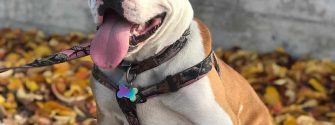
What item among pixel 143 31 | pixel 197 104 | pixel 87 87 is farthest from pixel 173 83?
pixel 87 87

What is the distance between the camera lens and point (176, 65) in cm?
293

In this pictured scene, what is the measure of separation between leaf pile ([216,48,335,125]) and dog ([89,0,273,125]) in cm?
138

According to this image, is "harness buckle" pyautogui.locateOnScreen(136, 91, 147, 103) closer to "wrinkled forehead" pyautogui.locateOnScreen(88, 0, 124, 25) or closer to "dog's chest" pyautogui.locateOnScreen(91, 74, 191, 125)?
"dog's chest" pyautogui.locateOnScreen(91, 74, 191, 125)

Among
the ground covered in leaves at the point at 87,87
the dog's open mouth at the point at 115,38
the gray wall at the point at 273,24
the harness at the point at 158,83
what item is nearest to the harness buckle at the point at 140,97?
the harness at the point at 158,83

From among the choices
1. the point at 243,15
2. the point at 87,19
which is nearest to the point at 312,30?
the point at 243,15

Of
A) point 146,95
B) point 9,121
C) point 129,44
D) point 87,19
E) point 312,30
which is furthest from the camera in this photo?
point 87,19

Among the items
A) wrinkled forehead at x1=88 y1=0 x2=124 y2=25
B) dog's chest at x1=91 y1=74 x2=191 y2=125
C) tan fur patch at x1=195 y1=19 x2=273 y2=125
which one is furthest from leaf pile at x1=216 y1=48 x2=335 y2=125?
wrinkled forehead at x1=88 y1=0 x2=124 y2=25

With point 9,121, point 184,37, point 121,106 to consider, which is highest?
point 184,37

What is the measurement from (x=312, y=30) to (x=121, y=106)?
2878 mm

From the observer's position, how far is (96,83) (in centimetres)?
311

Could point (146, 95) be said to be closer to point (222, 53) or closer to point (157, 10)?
point (157, 10)

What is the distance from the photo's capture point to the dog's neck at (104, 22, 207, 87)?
2928 millimetres

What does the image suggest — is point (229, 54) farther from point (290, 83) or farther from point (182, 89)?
point (182, 89)

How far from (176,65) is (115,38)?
389 millimetres
